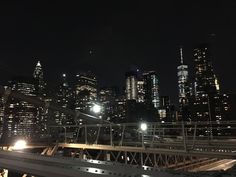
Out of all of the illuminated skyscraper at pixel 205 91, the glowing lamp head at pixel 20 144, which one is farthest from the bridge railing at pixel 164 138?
the illuminated skyscraper at pixel 205 91

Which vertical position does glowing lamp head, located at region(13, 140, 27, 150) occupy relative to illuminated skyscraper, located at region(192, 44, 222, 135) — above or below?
below

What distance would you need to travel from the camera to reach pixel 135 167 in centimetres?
351

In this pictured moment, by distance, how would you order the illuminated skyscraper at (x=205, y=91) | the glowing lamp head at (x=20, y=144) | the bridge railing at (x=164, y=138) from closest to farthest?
the bridge railing at (x=164, y=138) < the glowing lamp head at (x=20, y=144) < the illuminated skyscraper at (x=205, y=91)

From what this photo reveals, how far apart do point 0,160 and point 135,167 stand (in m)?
2.00

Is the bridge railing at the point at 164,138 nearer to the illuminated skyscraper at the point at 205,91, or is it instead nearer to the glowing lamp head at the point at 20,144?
the glowing lamp head at the point at 20,144

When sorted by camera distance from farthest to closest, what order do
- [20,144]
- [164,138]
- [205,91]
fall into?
1. [205,91]
2. [164,138]
3. [20,144]

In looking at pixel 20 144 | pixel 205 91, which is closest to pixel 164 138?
pixel 20 144

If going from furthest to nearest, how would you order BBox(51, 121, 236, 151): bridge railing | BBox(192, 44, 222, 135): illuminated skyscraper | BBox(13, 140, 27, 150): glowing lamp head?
BBox(192, 44, 222, 135): illuminated skyscraper, BBox(13, 140, 27, 150): glowing lamp head, BBox(51, 121, 236, 151): bridge railing

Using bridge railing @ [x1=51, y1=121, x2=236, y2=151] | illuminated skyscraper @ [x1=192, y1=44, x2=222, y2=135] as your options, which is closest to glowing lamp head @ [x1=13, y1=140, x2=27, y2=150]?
bridge railing @ [x1=51, y1=121, x2=236, y2=151]

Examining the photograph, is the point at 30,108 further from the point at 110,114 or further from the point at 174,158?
the point at 174,158

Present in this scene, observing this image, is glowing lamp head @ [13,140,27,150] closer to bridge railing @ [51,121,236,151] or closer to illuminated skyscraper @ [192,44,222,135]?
bridge railing @ [51,121,236,151]

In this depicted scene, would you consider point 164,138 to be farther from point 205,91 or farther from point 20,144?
point 205,91

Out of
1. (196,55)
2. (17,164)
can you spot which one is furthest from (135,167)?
(196,55)

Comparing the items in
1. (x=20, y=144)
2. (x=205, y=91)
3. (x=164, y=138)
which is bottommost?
(x=20, y=144)
